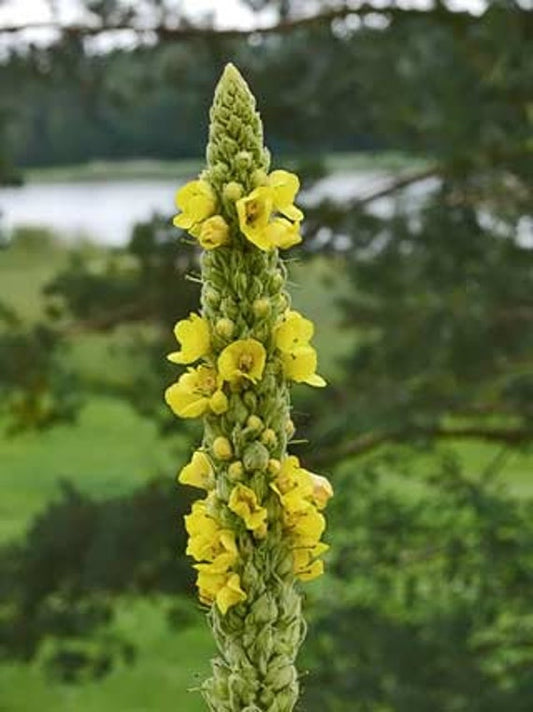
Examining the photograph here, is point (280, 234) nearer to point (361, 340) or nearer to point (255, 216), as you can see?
point (255, 216)

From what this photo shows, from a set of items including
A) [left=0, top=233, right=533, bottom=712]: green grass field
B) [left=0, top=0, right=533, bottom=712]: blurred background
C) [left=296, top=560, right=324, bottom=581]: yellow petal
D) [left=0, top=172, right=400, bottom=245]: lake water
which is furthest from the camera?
[left=0, top=172, right=400, bottom=245]: lake water

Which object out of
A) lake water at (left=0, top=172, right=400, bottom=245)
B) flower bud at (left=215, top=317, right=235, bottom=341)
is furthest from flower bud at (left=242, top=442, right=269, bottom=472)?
lake water at (left=0, top=172, right=400, bottom=245)

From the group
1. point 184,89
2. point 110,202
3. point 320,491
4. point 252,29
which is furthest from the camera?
point 110,202

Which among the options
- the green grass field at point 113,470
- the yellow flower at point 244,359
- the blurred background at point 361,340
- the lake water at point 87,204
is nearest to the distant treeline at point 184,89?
the blurred background at point 361,340

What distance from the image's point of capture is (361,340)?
10.1 metres

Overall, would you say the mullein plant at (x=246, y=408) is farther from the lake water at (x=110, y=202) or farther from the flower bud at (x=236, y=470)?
the lake water at (x=110, y=202)

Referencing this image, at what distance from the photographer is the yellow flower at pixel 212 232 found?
1508mm

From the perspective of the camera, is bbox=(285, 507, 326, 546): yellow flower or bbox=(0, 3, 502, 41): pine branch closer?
bbox=(285, 507, 326, 546): yellow flower

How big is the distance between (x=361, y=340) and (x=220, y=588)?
28.0ft

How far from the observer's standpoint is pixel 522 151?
8.05 meters

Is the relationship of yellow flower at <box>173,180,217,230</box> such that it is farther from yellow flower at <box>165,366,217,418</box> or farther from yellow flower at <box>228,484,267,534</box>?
yellow flower at <box>228,484,267,534</box>

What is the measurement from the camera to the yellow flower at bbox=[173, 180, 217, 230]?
4.99 ft

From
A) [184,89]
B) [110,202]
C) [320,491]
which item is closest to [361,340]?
[184,89]

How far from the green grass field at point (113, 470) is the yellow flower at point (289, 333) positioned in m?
3.41
